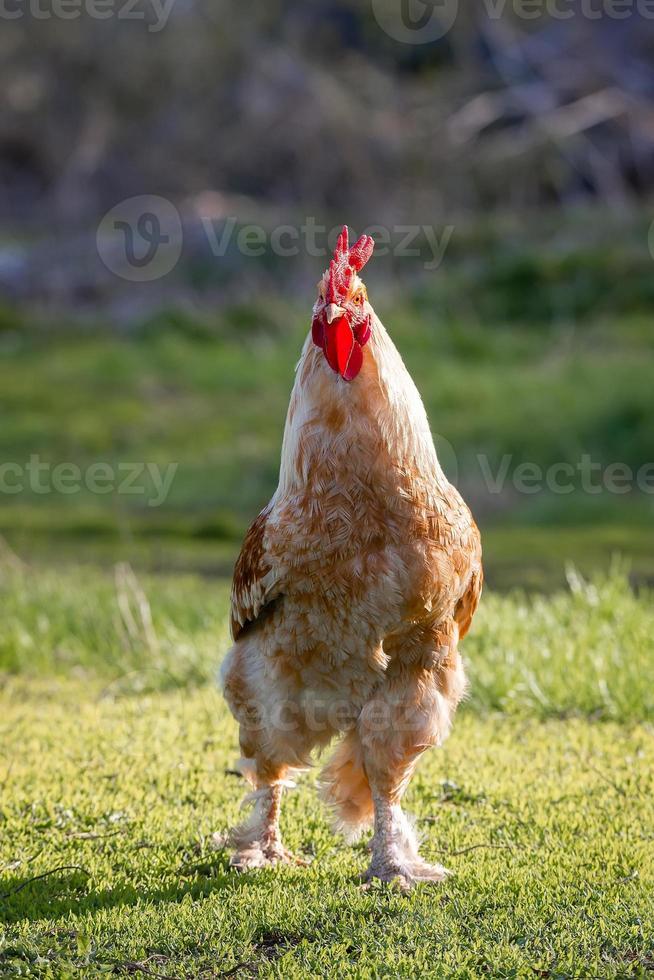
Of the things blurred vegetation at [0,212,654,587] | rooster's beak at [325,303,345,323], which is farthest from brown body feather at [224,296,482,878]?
blurred vegetation at [0,212,654,587]

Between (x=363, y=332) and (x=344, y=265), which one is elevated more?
(x=344, y=265)

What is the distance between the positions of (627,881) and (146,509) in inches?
386

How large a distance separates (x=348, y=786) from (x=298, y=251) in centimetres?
1632

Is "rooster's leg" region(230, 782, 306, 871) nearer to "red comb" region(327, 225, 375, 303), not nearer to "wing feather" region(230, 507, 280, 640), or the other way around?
"wing feather" region(230, 507, 280, 640)

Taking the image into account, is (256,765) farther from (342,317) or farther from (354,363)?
(342,317)

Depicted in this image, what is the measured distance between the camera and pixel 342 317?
13.6 ft

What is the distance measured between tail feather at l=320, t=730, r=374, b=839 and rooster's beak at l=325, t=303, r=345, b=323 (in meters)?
1.49

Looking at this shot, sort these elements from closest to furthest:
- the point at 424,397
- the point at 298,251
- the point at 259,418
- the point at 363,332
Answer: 1. the point at 363,332
2. the point at 424,397
3. the point at 259,418
4. the point at 298,251

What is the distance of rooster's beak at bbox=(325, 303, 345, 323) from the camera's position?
162 inches

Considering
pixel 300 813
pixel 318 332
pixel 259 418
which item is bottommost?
pixel 300 813

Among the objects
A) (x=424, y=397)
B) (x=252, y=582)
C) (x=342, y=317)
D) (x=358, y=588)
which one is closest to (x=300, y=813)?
(x=252, y=582)

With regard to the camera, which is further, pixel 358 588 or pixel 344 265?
pixel 344 265

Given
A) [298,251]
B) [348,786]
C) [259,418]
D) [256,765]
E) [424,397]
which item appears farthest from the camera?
[298,251]

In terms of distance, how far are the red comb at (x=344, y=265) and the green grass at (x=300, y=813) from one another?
2058 mm
